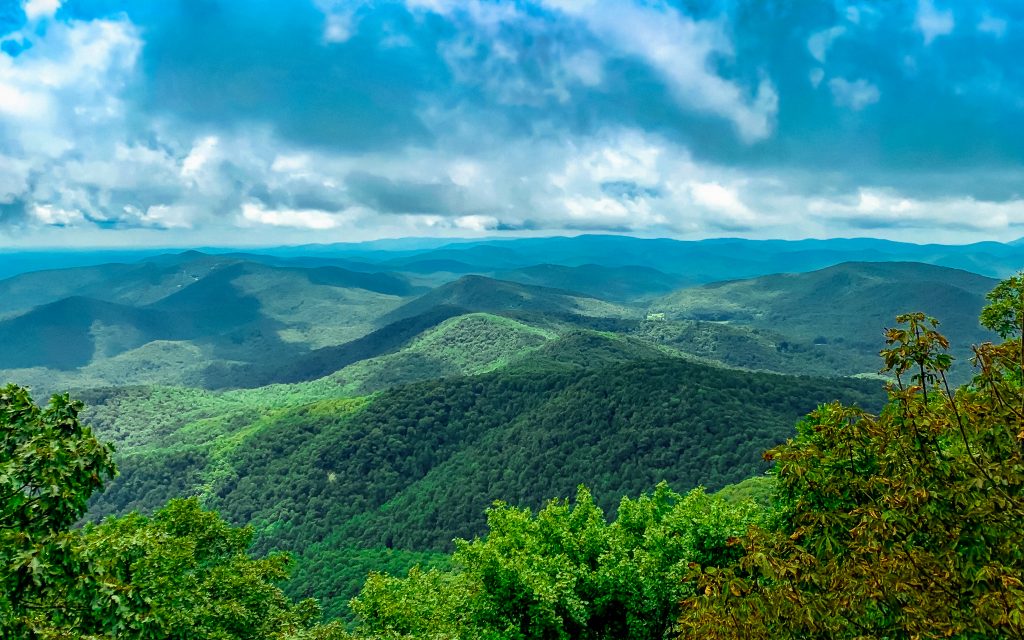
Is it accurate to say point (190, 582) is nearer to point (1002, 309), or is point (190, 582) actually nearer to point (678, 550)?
point (678, 550)

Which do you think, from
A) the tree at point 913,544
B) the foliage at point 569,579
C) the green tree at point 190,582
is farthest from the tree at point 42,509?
the foliage at point 569,579

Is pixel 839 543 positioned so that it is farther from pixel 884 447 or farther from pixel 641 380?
pixel 641 380

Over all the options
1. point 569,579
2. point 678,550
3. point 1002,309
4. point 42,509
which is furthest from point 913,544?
point 1002,309

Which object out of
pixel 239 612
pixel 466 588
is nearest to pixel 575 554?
pixel 466 588

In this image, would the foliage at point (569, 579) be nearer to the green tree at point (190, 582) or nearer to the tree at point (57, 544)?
the green tree at point (190, 582)

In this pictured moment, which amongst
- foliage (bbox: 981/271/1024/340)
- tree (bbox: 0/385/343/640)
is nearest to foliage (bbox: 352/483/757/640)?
tree (bbox: 0/385/343/640)

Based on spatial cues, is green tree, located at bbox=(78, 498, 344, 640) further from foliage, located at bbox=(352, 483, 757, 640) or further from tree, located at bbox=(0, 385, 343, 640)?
foliage, located at bbox=(352, 483, 757, 640)
